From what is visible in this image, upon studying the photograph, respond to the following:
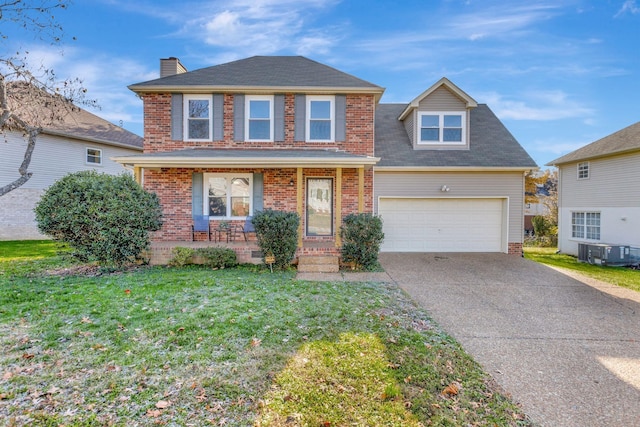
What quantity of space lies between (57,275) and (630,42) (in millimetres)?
21262

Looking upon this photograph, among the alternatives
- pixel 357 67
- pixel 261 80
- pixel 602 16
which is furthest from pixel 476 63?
pixel 261 80

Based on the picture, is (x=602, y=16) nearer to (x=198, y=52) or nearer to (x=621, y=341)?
(x=621, y=341)

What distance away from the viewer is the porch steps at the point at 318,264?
9.06 metres

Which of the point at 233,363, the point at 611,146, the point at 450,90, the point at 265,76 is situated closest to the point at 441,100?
the point at 450,90

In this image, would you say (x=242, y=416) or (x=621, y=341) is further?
(x=621, y=341)

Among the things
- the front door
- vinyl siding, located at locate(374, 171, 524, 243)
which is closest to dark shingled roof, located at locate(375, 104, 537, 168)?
vinyl siding, located at locate(374, 171, 524, 243)

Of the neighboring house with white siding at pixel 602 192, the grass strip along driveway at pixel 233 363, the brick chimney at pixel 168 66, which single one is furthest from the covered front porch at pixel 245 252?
the neighboring house with white siding at pixel 602 192

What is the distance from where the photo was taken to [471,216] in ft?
40.5

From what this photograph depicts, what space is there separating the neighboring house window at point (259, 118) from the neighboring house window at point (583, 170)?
13741mm

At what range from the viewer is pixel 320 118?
11.5 m

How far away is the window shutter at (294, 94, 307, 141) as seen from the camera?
37.3 ft

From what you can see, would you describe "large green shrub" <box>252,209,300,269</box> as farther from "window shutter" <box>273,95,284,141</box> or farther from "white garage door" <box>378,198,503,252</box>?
"white garage door" <box>378,198,503,252</box>

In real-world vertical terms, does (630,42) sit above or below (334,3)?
below

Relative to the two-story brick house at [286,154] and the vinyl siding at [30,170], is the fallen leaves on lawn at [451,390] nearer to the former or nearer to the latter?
the two-story brick house at [286,154]
